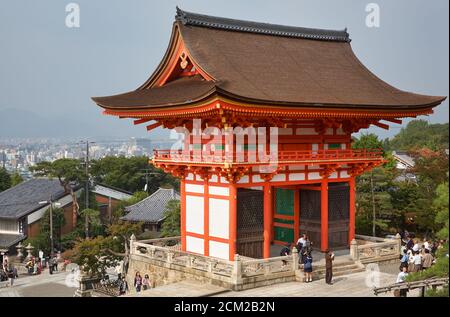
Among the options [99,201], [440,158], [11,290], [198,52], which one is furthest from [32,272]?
[440,158]

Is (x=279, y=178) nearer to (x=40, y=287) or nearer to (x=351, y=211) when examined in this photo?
(x=351, y=211)

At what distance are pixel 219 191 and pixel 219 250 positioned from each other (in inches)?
98.5

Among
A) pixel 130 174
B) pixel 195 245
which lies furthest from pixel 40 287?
pixel 130 174

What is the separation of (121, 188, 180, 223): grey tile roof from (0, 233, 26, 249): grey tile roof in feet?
31.3

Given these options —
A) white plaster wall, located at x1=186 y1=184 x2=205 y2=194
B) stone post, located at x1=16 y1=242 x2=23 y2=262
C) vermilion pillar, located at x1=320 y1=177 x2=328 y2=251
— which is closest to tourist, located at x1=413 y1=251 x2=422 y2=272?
vermilion pillar, located at x1=320 y1=177 x2=328 y2=251

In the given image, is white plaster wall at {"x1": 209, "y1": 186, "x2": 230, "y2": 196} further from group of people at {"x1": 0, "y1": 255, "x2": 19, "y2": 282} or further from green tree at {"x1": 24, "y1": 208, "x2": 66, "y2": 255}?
green tree at {"x1": 24, "y1": 208, "x2": 66, "y2": 255}

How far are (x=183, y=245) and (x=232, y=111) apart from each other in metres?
7.60

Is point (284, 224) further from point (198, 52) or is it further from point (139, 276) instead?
point (198, 52)

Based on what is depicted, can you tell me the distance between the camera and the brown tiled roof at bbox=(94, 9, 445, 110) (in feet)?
78.7

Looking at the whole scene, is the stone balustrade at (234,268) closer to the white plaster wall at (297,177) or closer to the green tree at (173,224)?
the white plaster wall at (297,177)

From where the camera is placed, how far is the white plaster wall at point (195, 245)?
25.5 m

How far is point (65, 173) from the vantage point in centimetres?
5844

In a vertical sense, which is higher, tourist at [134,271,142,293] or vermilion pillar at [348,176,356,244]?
vermilion pillar at [348,176,356,244]

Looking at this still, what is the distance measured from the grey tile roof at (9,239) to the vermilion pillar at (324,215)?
3492 cm
